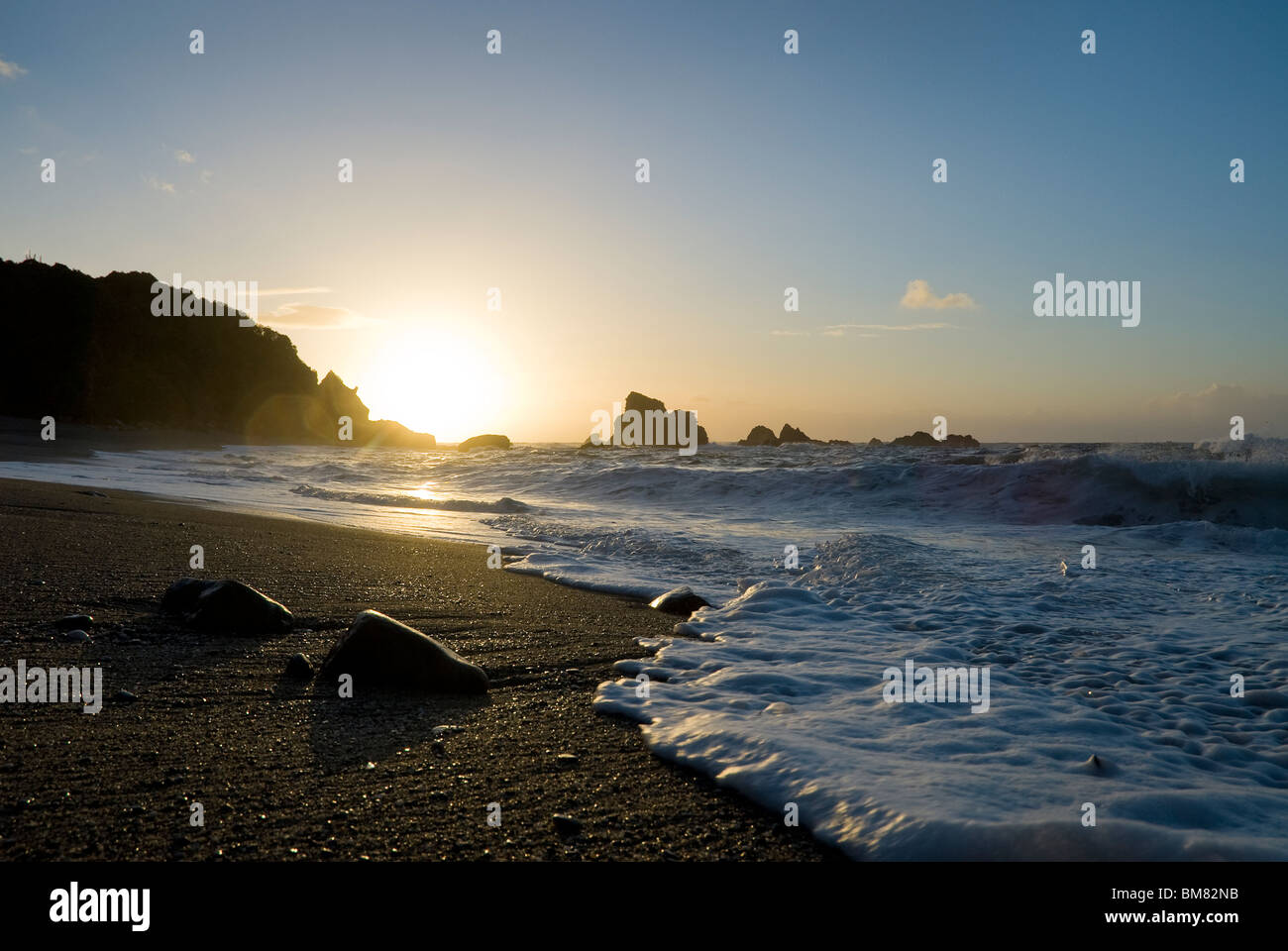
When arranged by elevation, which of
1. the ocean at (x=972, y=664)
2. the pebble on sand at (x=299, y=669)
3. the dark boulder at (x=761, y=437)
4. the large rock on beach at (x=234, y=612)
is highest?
the dark boulder at (x=761, y=437)

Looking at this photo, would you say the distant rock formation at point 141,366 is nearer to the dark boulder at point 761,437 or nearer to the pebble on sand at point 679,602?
the dark boulder at point 761,437

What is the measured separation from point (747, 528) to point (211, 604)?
9.32 meters

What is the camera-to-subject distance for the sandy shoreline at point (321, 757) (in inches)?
88.4

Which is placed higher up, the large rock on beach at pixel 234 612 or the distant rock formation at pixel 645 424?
the distant rock formation at pixel 645 424

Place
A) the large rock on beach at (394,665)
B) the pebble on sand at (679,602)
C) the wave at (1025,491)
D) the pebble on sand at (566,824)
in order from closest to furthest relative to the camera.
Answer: the pebble on sand at (566,824)
the large rock on beach at (394,665)
the pebble on sand at (679,602)
the wave at (1025,491)

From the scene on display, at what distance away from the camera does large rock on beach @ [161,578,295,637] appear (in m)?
4.50

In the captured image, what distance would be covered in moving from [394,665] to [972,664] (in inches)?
137

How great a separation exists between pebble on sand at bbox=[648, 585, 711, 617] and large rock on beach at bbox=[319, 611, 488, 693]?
2688 millimetres

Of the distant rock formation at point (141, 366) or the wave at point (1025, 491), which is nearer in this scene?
the wave at point (1025, 491)

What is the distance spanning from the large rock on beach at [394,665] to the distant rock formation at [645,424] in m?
64.0

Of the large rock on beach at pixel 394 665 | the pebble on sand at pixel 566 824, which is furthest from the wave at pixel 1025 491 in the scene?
the pebble on sand at pixel 566 824

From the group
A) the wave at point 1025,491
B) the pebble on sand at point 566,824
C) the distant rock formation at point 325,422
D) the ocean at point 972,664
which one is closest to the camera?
the pebble on sand at point 566,824

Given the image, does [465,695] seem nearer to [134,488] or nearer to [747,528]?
[747,528]
